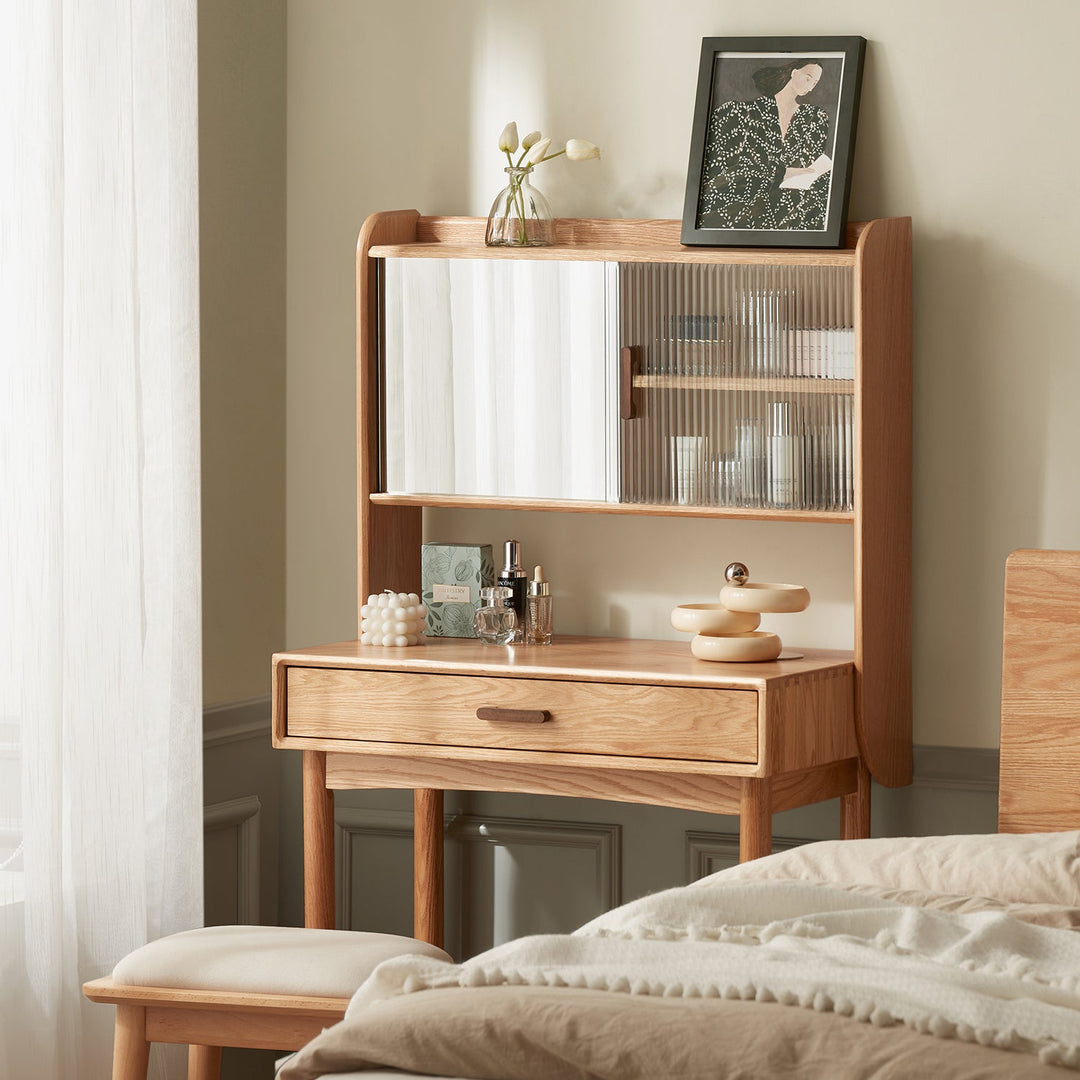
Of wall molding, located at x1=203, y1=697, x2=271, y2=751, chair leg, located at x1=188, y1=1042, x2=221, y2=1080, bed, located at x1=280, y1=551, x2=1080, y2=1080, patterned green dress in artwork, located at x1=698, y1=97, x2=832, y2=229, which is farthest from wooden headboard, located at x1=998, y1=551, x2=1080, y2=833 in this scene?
wall molding, located at x1=203, y1=697, x2=271, y2=751

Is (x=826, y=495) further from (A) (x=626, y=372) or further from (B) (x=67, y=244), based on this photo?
(B) (x=67, y=244)

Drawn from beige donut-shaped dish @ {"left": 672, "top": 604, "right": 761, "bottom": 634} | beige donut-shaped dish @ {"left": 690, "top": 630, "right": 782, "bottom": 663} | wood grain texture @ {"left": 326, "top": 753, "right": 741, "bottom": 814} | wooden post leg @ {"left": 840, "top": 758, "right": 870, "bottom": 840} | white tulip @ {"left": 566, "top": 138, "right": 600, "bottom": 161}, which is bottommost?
wooden post leg @ {"left": 840, "top": 758, "right": 870, "bottom": 840}

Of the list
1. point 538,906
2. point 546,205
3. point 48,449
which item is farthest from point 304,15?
point 538,906

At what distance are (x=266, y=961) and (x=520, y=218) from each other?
1348mm

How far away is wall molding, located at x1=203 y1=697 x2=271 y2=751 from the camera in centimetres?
310

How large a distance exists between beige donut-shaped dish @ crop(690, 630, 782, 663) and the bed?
74 cm

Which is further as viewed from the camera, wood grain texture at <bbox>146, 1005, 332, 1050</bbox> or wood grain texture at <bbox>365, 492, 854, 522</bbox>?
wood grain texture at <bbox>365, 492, 854, 522</bbox>

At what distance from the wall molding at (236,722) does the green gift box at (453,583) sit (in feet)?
1.31

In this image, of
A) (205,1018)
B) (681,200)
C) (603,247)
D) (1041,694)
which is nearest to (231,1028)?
(205,1018)

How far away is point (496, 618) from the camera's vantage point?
291 centimetres

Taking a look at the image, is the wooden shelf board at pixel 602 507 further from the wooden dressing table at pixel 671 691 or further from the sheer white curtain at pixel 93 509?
the sheer white curtain at pixel 93 509

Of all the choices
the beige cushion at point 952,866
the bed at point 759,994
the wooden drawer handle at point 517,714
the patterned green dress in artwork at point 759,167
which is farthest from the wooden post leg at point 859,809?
the patterned green dress in artwork at point 759,167

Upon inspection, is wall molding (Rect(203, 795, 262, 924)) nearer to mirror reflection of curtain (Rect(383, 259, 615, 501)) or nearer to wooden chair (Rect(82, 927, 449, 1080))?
mirror reflection of curtain (Rect(383, 259, 615, 501))

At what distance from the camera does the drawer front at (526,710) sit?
254 centimetres
